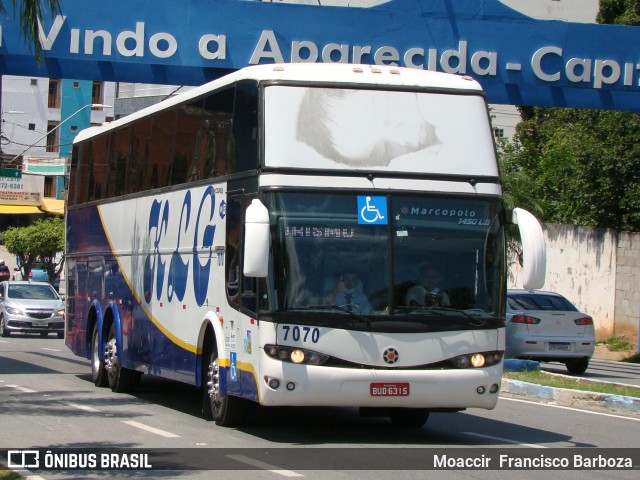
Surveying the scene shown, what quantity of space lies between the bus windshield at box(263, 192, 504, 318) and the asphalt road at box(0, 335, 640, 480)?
55.8 inches

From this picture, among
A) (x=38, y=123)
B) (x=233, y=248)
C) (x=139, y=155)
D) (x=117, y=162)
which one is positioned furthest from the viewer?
(x=38, y=123)

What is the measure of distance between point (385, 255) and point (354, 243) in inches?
12.8

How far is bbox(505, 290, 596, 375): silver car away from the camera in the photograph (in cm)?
2173

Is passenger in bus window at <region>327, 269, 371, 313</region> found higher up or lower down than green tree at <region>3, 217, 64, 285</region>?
lower down

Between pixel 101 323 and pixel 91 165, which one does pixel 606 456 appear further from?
pixel 91 165

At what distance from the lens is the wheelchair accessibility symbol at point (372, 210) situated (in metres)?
11.3

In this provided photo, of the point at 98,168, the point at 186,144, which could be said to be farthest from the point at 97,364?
the point at 186,144

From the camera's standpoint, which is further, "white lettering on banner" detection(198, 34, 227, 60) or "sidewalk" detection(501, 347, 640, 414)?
"white lettering on banner" detection(198, 34, 227, 60)

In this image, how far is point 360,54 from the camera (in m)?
20.7

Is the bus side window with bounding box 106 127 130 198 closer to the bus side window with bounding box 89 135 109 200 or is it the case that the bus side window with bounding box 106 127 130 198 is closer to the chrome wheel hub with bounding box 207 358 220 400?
the bus side window with bounding box 89 135 109 200

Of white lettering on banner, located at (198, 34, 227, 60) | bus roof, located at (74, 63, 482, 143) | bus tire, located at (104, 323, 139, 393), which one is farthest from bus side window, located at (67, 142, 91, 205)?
bus roof, located at (74, 63, 482, 143)

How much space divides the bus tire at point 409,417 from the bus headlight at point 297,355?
2.25m

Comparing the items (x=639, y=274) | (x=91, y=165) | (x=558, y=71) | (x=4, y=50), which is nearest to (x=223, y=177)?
(x=91, y=165)

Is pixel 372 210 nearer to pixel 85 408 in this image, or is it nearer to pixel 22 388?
pixel 85 408
